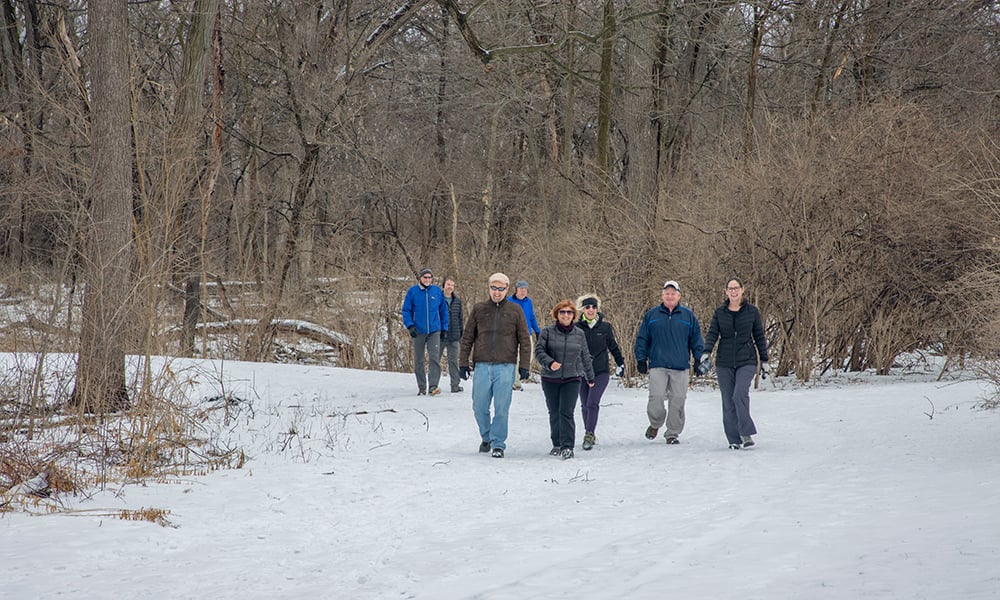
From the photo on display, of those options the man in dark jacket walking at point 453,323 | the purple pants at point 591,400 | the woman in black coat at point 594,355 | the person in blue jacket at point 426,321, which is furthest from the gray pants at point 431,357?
the purple pants at point 591,400

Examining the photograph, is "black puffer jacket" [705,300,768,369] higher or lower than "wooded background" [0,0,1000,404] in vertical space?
lower

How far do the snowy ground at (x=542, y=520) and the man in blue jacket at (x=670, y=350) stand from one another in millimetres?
492

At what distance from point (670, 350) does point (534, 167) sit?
82.2ft

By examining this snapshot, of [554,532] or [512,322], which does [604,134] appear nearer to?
[512,322]

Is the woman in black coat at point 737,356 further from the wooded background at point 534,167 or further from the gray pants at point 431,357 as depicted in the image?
the gray pants at point 431,357

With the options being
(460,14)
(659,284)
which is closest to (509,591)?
(460,14)

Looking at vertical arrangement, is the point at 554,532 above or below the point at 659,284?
below

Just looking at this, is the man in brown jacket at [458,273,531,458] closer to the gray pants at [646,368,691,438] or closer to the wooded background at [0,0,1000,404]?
the gray pants at [646,368,691,438]

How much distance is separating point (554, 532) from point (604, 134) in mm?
18620

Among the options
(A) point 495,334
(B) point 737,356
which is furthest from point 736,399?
(A) point 495,334

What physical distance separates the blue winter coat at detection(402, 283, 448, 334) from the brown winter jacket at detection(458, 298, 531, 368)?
4190mm

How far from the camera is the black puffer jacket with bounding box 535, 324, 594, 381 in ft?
32.8

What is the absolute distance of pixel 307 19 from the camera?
27.3 m

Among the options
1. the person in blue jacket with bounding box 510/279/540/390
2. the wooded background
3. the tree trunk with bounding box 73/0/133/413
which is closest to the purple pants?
the person in blue jacket with bounding box 510/279/540/390
